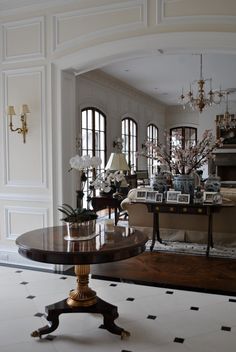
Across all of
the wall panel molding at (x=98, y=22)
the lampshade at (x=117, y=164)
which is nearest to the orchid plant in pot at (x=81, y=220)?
the wall panel molding at (x=98, y=22)

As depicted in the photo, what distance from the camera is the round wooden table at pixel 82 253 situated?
264 centimetres

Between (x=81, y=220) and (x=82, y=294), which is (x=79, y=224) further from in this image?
(x=82, y=294)

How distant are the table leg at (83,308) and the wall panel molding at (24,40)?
2911mm

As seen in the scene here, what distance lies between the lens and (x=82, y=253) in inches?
103

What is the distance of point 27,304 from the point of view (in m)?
3.59

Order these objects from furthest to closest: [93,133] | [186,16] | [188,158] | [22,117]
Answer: [93,133], [188,158], [22,117], [186,16]

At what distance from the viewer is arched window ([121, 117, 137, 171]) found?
34.4ft

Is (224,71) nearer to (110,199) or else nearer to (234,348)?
(110,199)

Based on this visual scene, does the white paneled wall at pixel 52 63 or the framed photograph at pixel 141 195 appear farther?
the framed photograph at pixel 141 195

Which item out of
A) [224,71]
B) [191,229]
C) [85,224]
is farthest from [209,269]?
[224,71]

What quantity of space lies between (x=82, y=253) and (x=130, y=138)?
8517mm

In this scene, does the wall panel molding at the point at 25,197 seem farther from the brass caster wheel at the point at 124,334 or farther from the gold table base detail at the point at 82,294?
the brass caster wheel at the point at 124,334

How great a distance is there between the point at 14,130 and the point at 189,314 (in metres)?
3.07

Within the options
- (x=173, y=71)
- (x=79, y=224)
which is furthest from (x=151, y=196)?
(x=173, y=71)
